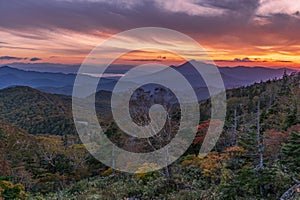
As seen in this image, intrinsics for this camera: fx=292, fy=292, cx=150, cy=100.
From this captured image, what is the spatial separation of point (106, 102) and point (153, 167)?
150 meters

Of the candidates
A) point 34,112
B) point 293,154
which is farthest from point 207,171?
point 34,112

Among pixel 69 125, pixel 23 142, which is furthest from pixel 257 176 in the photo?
pixel 69 125

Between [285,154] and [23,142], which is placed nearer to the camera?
[285,154]

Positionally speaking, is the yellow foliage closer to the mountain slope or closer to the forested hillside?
the forested hillside

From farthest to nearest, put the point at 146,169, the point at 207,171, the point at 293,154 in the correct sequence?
1. the point at 146,169
2. the point at 207,171
3. the point at 293,154

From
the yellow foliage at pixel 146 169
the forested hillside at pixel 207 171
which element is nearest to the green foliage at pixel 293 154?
the forested hillside at pixel 207 171

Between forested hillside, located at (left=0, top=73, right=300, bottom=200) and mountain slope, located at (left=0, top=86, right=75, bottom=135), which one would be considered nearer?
forested hillside, located at (left=0, top=73, right=300, bottom=200)

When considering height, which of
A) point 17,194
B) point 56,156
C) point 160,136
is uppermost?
point 160,136

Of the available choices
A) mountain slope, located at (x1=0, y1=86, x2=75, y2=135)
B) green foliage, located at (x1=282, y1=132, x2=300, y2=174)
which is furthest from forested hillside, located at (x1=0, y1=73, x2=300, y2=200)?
mountain slope, located at (x1=0, y1=86, x2=75, y2=135)

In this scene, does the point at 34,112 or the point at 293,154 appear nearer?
the point at 293,154

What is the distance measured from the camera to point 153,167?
14258mm

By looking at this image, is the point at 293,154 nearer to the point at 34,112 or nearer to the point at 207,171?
the point at 207,171

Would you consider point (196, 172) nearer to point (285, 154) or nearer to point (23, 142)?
point (285, 154)

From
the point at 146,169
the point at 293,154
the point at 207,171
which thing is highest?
the point at 293,154
